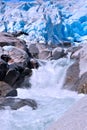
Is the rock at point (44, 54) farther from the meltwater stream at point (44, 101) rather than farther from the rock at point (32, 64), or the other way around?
the rock at point (32, 64)

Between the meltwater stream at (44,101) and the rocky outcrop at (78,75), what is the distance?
A: 0.30 m

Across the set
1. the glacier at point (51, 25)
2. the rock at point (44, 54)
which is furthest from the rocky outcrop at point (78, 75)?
the glacier at point (51, 25)

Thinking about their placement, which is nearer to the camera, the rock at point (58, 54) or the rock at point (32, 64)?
the rock at point (32, 64)

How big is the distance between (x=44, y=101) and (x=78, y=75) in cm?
265

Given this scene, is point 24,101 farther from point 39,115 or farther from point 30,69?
point 30,69

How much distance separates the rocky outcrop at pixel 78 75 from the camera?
403 inches

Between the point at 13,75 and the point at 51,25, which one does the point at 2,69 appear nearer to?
the point at 13,75

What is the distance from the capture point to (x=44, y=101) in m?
9.02

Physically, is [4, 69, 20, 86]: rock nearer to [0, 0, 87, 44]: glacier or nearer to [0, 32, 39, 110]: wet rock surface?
[0, 32, 39, 110]: wet rock surface

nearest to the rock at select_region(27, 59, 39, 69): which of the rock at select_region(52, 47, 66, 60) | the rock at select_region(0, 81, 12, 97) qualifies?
the rock at select_region(0, 81, 12, 97)

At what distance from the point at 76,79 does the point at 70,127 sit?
28.2ft

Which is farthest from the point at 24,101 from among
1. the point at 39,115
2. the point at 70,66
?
the point at 70,66

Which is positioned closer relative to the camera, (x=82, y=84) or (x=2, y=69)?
(x=82, y=84)

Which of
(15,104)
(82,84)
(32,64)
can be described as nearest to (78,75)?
(82,84)
